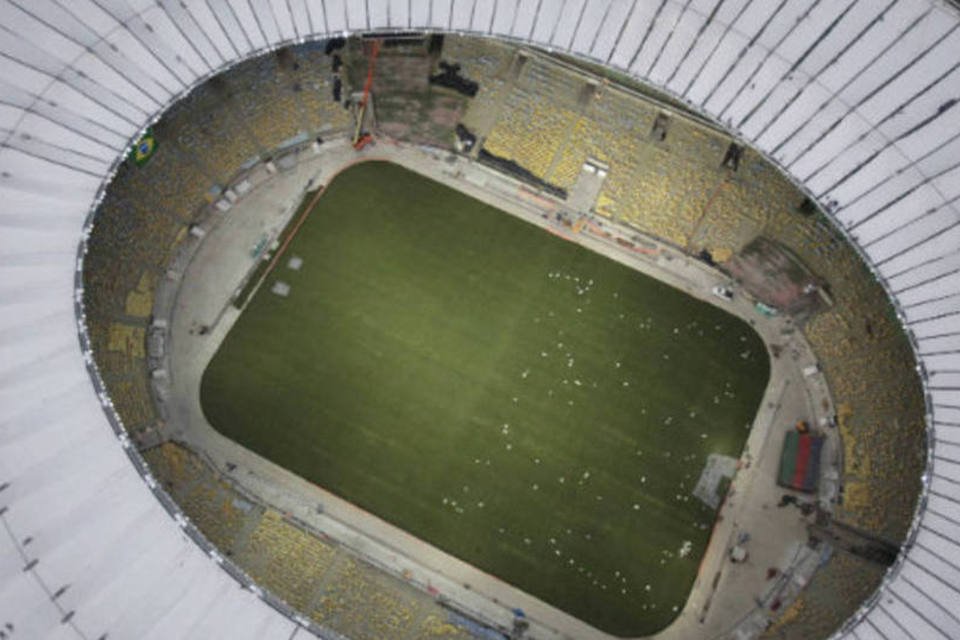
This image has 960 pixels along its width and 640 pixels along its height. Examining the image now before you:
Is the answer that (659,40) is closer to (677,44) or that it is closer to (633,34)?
(677,44)

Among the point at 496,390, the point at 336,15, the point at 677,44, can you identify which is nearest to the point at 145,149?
the point at 336,15

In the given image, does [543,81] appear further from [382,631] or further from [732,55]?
[382,631]

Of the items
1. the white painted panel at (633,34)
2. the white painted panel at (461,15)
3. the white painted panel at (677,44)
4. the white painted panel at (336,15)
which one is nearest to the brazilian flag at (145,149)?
the white painted panel at (336,15)

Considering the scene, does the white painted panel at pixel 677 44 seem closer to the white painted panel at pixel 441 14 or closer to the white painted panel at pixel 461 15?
the white painted panel at pixel 461 15

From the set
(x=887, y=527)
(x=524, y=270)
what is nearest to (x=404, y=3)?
(x=524, y=270)

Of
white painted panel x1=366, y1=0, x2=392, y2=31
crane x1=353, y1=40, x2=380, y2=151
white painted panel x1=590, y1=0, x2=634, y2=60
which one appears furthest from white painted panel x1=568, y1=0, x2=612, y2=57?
crane x1=353, y1=40, x2=380, y2=151

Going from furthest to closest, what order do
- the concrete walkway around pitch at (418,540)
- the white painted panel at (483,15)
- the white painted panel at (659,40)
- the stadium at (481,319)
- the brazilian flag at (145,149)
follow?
the concrete walkway around pitch at (418,540), the brazilian flag at (145,149), the white painted panel at (483,15), the white painted panel at (659,40), the stadium at (481,319)
